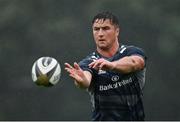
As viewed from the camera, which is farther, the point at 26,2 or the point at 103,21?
the point at 26,2

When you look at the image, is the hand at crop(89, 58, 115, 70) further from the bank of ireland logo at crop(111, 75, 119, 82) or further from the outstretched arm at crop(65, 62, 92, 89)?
the bank of ireland logo at crop(111, 75, 119, 82)

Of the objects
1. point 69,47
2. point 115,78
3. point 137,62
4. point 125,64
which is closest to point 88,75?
point 115,78

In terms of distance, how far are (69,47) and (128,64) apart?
8.36 metres

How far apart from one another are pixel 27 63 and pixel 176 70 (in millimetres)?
3384

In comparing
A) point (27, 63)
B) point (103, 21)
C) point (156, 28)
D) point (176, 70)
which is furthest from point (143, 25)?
point (103, 21)

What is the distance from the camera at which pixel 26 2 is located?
57.1 ft

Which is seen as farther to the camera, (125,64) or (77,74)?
(125,64)

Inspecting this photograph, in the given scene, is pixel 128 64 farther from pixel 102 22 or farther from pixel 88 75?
pixel 102 22

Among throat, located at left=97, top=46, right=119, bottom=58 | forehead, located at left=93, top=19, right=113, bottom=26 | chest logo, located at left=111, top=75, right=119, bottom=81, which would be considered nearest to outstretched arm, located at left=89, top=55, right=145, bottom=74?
chest logo, located at left=111, top=75, right=119, bottom=81

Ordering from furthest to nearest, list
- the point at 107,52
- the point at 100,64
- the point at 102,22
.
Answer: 1. the point at 102,22
2. the point at 107,52
3. the point at 100,64

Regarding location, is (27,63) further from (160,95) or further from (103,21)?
(103,21)

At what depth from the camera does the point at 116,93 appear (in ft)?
27.2

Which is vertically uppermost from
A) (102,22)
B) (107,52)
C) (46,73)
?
(102,22)

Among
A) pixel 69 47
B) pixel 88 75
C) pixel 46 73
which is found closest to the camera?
pixel 88 75
